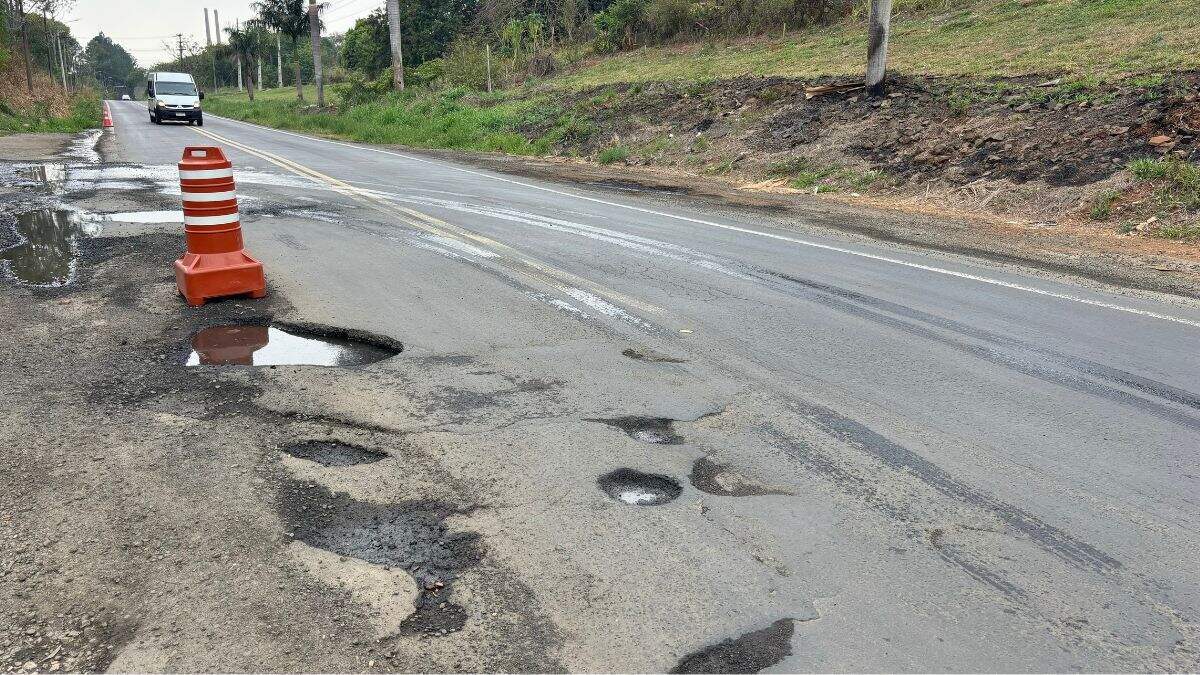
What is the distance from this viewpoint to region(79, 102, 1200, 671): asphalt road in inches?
104

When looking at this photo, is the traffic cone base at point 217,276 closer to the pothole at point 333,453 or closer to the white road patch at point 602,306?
the white road patch at point 602,306

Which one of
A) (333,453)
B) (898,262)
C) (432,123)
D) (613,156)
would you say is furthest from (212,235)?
(432,123)

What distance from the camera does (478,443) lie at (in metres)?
3.83

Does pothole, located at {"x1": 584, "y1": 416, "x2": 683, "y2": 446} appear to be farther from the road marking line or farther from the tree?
the tree

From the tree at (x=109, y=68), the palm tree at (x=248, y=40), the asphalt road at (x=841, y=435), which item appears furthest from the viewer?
the tree at (x=109, y=68)

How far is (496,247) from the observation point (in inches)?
337

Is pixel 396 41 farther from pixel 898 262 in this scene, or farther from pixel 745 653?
pixel 745 653

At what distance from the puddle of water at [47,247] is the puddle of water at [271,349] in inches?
94.3

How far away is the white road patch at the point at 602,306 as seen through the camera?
5918mm

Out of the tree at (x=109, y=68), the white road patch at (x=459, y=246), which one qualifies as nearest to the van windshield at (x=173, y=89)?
the white road patch at (x=459, y=246)

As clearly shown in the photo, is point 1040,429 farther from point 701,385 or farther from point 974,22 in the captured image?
point 974,22

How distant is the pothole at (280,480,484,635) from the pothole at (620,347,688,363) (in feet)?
6.73

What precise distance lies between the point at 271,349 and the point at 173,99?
32.9 m

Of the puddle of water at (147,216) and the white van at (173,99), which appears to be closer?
the puddle of water at (147,216)
